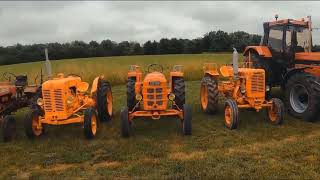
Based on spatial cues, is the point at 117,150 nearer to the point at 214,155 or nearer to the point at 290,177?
the point at 214,155

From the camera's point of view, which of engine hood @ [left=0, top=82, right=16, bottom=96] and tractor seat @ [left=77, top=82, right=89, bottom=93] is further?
tractor seat @ [left=77, top=82, right=89, bottom=93]

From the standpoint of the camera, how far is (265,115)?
10922mm

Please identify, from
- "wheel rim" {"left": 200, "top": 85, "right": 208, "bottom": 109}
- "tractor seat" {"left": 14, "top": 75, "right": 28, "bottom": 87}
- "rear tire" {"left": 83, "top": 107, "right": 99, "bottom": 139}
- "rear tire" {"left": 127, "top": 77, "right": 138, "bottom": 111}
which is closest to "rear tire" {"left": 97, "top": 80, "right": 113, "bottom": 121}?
"rear tire" {"left": 127, "top": 77, "right": 138, "bottom": 111}

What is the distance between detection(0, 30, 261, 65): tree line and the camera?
40.4 metres

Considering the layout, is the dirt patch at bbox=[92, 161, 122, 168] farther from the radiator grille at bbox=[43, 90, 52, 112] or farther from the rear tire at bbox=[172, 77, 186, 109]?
the rear tire at bbox=[172, 77, 186, 109]

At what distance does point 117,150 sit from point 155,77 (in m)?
2.22

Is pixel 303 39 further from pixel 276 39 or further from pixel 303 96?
pixel 303 96

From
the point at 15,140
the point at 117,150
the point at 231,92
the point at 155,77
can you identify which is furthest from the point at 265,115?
the point at 15,140

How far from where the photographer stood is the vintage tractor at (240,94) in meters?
9.68

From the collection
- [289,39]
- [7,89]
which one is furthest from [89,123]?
[289,39]

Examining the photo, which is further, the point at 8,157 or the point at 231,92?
the point at 231,92

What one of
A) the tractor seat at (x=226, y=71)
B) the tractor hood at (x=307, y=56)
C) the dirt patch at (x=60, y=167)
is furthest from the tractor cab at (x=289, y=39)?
the dirt patch at (x=60, y=167)

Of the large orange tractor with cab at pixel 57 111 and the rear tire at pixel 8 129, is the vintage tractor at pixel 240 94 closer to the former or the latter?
the large orange tractor with cab at pixel 57 111

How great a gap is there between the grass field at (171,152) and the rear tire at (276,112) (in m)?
0.19
